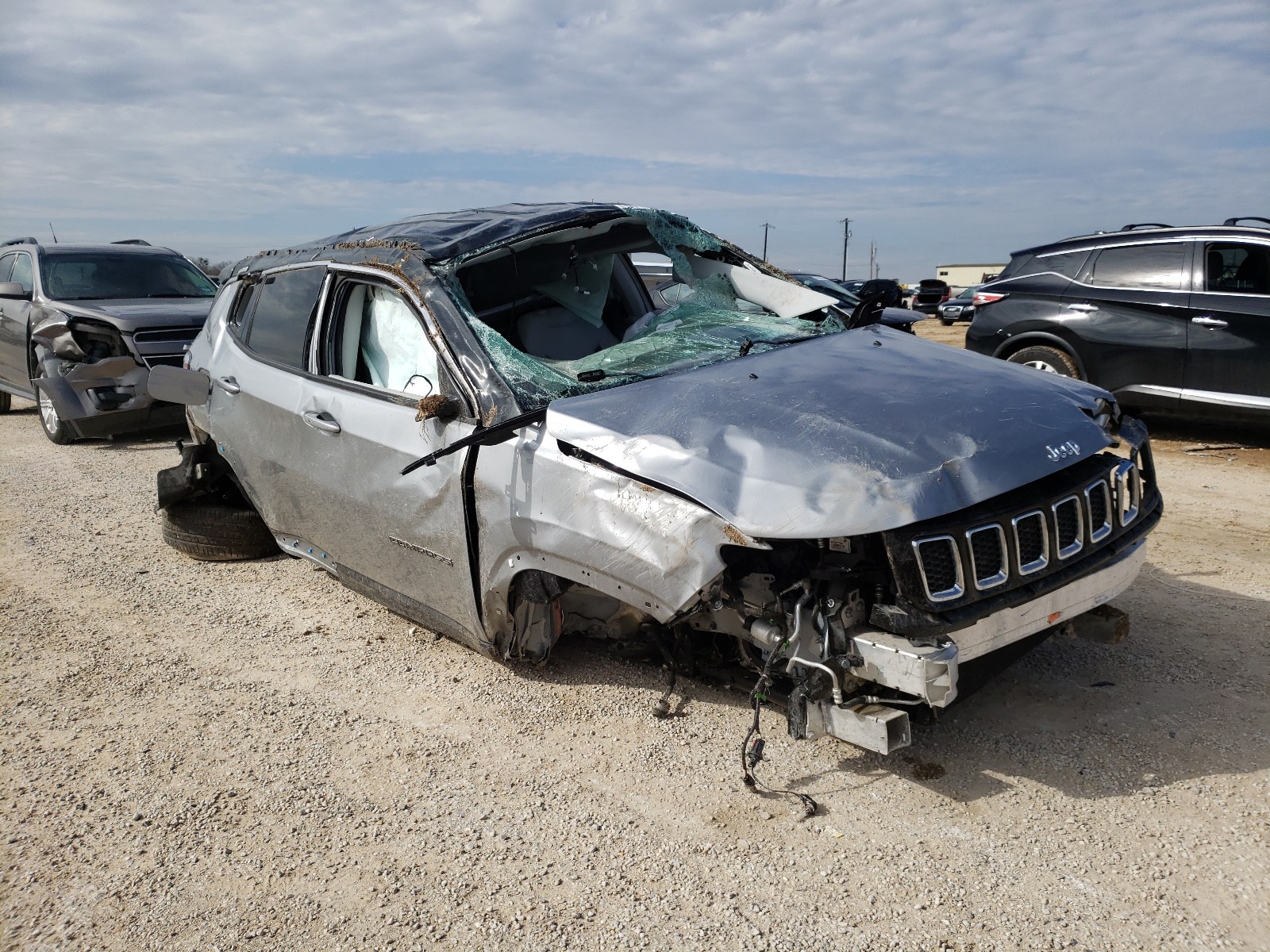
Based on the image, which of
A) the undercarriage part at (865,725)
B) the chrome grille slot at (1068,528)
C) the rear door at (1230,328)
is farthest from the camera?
the rear door at (1230,328)

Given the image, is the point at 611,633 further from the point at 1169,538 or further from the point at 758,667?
the point at 1169,538

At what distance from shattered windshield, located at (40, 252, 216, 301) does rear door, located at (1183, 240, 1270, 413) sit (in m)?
9.55

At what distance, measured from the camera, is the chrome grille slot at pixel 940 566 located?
262 centimetres

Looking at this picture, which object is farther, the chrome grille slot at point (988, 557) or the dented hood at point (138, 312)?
the dented hood at point (138, 312)

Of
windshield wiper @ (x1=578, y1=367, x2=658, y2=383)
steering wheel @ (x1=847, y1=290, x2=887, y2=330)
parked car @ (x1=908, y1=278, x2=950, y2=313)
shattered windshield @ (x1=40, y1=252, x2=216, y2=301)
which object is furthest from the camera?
parked car @ (x1=908, y1=278, x2=950, y2=313)

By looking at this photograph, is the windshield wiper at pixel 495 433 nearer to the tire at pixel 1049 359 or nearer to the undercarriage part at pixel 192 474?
the undercarriage part at pixel 192 474

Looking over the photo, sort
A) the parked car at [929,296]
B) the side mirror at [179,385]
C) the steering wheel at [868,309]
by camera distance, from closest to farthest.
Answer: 1. the steering wheel at [868,309]
2. the side mirror at [179,385]
3. the parked car at [929,296]

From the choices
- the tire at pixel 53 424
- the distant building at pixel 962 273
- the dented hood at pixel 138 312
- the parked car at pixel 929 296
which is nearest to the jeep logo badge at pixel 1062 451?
the dented hood at pixel 138 312

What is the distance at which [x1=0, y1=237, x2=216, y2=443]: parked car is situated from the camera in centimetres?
874

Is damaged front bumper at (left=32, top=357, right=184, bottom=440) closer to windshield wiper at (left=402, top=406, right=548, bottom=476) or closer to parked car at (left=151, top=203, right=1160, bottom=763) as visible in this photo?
parked car at (left=151, top=203, right=1160, bottom=763)

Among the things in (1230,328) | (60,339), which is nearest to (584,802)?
(1230,328)

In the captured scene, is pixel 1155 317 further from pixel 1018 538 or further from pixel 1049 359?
pixel 1018 538

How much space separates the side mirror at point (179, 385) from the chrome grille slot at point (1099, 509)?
4253 millimetres

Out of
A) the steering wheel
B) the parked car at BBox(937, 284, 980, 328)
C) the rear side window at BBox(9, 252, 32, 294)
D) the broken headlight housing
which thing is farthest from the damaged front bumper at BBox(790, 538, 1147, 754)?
the parked car at BBox(937, 284, 980, 328)
